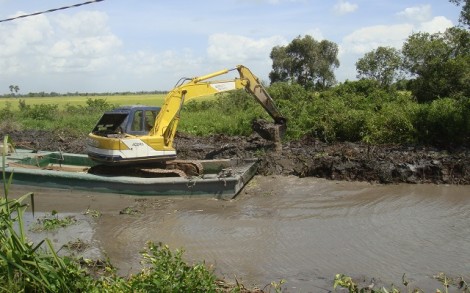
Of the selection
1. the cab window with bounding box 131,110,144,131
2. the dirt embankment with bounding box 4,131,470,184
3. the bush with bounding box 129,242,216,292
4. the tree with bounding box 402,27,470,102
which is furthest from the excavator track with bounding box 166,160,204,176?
the tree with bounding box 402,27,470,102

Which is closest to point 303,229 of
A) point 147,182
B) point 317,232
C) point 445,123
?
point 317,232

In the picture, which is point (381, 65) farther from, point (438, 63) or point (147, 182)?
point (147, 182)

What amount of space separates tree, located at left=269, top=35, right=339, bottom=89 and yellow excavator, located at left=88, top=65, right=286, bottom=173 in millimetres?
28994

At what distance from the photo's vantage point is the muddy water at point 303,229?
24.2 feet

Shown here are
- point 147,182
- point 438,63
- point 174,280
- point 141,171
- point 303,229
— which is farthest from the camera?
point 438,63

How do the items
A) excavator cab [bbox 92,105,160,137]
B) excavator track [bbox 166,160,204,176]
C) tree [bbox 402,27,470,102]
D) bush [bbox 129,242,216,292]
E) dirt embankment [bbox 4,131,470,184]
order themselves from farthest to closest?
tree [bbox 402,27,470,102], excavator track [bbox 166,160,204,176], dirt embankment [bbox 4,131,470,184], excavator cab [bbox 92,105,160,137], bush [bbox 129,242,216,292]

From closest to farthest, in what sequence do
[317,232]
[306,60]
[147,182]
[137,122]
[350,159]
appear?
1. [317,232]
2. [147,182]
3. [137,122]
4. [350,159]
5. [306,60]

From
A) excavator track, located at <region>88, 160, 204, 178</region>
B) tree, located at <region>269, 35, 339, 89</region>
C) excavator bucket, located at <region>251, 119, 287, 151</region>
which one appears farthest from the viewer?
tree, located at <region>269, 35, 339, 89</region>

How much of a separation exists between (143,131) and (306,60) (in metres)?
31.7

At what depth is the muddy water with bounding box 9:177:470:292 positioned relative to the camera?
24.2 feet

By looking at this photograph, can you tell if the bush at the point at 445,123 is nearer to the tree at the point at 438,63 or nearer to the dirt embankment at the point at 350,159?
the dirt embankment at the point at 350,159

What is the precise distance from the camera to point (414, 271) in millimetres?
7176

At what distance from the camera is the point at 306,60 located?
42.0m

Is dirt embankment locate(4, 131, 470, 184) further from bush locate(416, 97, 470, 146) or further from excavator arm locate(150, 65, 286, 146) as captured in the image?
excavator arm locate(150, 65, 286, 146)
